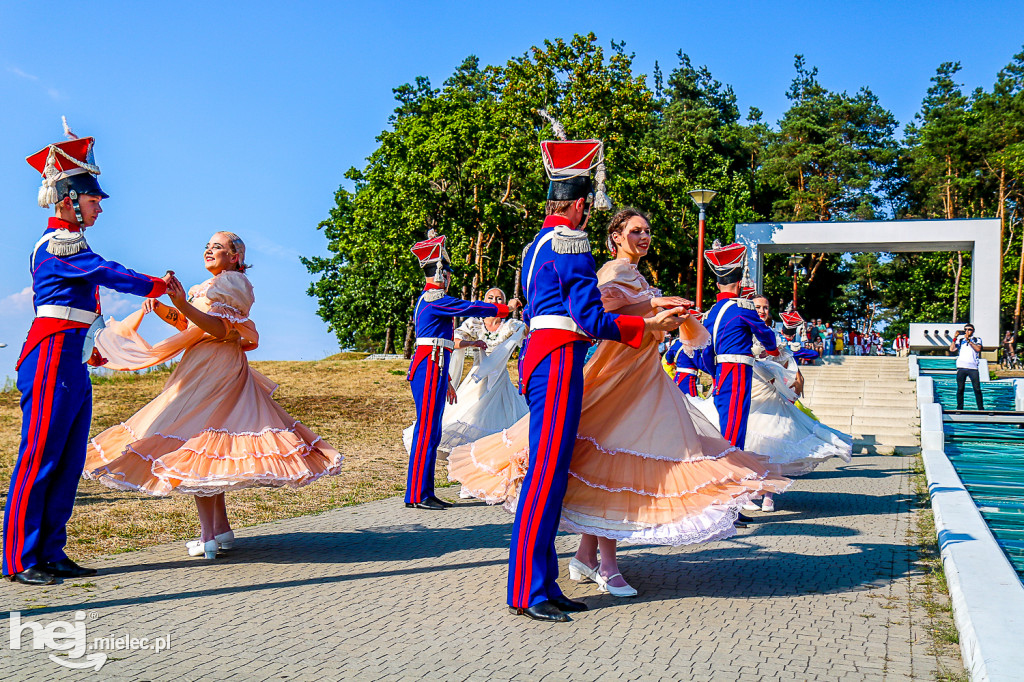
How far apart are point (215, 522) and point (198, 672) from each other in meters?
2.61

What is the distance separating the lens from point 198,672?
379cm

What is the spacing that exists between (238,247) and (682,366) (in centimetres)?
555

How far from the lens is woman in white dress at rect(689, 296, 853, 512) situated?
9312 millimetres

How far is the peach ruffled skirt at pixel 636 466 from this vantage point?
4.86 metres

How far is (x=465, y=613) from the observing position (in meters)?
4.84

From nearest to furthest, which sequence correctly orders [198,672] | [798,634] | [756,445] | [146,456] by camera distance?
[198,672]
[798,634]
[146,456]
[756,445]

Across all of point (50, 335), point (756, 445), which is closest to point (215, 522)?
point (50, 335)

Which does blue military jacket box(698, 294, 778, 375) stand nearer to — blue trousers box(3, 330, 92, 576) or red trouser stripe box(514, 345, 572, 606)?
red trouser stripe box(514, 345, 572, 606)

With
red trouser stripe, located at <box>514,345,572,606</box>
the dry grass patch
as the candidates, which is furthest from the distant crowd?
red trouser stripe, located at <box>514,345,572,606</box>

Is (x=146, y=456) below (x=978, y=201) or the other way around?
below

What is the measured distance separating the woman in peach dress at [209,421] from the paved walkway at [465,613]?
61 cm

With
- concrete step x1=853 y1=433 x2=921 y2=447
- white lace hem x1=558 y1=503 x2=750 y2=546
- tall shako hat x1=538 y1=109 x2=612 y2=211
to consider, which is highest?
tall shako hat x1=538 y1=109 x2=612 y2=211

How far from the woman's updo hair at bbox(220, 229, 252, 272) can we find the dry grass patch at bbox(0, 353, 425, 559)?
229cm

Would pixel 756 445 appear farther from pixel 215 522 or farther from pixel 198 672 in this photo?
pixel 198 672
